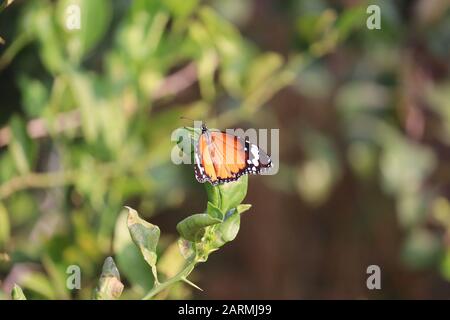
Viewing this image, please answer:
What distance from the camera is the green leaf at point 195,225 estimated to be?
582 mm

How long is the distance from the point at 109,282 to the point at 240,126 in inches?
40.9

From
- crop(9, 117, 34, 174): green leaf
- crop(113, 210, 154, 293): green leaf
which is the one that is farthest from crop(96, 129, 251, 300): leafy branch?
crop(9, 117, 34, 174): green leaf

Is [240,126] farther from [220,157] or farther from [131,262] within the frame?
[220,157]

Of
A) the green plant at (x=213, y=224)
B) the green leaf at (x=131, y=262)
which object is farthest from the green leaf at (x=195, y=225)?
the green leaf at (x=131, y=262)

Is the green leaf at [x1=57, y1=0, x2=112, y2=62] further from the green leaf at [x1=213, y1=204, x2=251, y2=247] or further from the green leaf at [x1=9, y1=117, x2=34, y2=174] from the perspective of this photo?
the green leaf at [x1=213, y1=204, x2=251, y2=247]

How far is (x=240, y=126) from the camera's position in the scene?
5.40 feet

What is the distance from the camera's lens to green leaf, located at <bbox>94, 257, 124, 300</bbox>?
2.02ft

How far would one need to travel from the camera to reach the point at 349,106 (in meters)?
1.64

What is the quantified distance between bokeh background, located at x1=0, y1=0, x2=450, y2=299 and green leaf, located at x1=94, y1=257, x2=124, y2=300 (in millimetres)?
164

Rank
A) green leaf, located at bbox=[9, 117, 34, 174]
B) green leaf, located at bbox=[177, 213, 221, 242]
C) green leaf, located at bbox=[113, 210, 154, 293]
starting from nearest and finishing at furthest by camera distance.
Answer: green leaf, located at bbox=[177, 213, 221, 242], green leaf, located at bbox=[113, 210, 154, 293], green leaf, located at bbox=[9, 117, 34, 174]

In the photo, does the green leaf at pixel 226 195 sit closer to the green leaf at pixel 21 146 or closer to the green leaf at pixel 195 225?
the green leaf at pixel 195 225

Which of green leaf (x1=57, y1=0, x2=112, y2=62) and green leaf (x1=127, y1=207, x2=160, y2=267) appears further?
green leaf (x1=57, y1=0, x2=112, y2=62)
